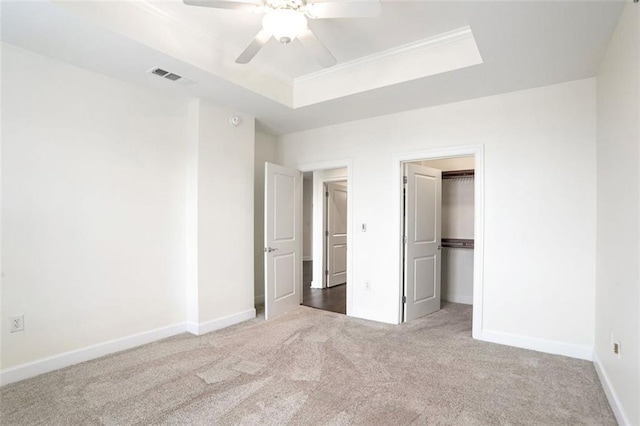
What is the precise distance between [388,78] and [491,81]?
92cm

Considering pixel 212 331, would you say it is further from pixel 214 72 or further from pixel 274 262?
pixel 214 72

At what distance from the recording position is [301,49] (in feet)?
10.1

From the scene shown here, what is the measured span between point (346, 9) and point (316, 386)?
2.52 m

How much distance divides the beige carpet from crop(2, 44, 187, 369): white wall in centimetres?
39

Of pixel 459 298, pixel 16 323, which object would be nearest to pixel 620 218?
pixel 459 298

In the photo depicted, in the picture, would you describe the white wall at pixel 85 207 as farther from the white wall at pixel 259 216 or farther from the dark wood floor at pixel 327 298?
A: the dark wood floor at pixel 327 298

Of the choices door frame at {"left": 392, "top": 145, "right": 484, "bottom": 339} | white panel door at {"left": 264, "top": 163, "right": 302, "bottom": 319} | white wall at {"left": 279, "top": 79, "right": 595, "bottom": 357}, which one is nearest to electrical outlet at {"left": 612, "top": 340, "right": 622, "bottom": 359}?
white wall at {"left": 279, "top": 79, "right": 595, "bottom": 357}

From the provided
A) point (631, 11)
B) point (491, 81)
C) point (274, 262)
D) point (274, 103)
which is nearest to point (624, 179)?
point (631, 11)

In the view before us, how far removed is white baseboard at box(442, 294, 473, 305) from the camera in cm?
485

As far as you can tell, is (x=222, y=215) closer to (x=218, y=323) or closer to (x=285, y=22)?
(x=218, y=323)

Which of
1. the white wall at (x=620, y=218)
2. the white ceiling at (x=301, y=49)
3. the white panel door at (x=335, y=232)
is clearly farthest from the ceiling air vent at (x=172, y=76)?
the white panel door at (x=335, y=232)

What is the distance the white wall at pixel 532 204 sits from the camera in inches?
115

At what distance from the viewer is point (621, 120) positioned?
207 centimetres

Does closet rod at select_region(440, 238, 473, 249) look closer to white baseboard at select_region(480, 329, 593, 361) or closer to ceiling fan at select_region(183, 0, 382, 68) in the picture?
white baseboard at select_region(480, 329, 593, 361)
